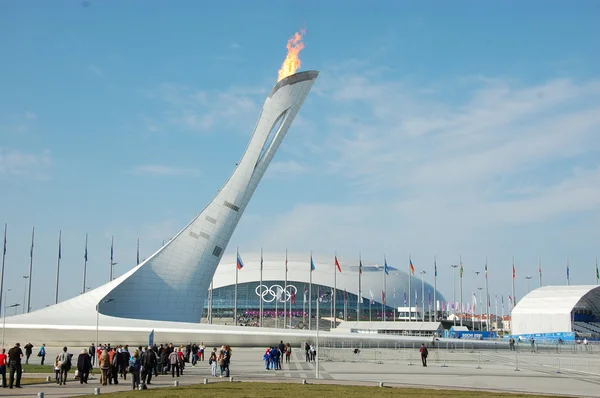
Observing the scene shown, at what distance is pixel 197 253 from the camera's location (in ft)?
149

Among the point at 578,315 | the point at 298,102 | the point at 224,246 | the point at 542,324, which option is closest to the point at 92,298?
the point at 224,246

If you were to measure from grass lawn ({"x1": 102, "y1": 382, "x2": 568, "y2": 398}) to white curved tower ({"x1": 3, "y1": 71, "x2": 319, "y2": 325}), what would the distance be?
26.3m

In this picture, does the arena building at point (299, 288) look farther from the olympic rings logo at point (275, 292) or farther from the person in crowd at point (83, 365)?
the person in crowd at point (83, 365)

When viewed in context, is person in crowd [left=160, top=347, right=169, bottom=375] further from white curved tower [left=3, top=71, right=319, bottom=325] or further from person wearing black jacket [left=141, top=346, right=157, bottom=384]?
white curved tower [left=3, top=71, right=319, bottom=325]

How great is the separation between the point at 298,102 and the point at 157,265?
14046 mm

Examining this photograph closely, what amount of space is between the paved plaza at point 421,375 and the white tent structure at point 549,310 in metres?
34.4

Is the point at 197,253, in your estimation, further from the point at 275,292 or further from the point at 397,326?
the point at 275,292

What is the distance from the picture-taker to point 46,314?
41.7 m

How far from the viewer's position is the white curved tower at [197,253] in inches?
1730

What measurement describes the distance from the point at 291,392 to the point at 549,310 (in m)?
57.9

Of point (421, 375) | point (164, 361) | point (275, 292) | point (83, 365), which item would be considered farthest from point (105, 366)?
point (275, 292)

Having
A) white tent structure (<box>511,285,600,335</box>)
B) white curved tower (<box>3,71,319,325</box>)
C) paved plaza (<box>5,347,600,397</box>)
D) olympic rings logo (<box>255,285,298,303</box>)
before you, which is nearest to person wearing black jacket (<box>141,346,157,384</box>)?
paved plaza (<box>5,347,600,397</box>)

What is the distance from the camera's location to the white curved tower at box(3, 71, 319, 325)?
43.9 m

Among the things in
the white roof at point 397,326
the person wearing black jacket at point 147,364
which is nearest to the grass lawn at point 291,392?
the person wearing black jacket at point 147,364
